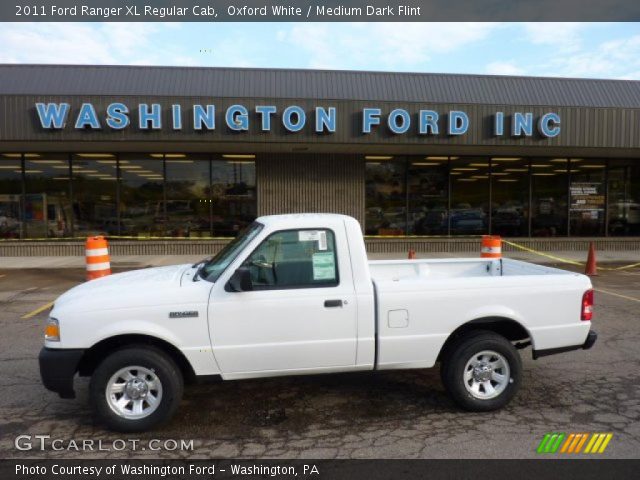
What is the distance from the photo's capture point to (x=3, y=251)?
15930mm

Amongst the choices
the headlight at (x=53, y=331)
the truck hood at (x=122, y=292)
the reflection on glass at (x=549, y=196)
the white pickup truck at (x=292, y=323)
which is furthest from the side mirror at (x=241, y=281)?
the reflection on glass at (x=549, y=196)

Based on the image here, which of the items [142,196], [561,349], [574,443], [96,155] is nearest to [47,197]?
[96,155]

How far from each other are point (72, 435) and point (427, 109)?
489 inches

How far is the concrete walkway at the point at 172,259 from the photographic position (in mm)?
13992

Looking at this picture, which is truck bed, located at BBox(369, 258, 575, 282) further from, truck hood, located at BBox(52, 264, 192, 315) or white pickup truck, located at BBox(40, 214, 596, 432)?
truck hood, located at BBox(52, 264, 192, 315)

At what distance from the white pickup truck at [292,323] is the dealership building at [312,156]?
9.94 m

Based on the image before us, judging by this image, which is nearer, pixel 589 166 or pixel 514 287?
pixel 514 287

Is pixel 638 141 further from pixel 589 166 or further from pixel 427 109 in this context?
pixel 427 109

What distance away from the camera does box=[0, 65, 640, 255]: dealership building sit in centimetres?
1372

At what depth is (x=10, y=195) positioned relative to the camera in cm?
1645

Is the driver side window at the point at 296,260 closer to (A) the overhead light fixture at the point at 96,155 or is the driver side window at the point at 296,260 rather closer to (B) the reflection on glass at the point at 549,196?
(A) the overhead light fixture at the point at 96,155

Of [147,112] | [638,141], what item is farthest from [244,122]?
[638,141]

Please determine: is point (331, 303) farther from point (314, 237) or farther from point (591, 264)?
point (591, 264)

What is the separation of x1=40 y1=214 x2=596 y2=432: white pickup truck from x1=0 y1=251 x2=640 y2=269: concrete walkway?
389 inches
